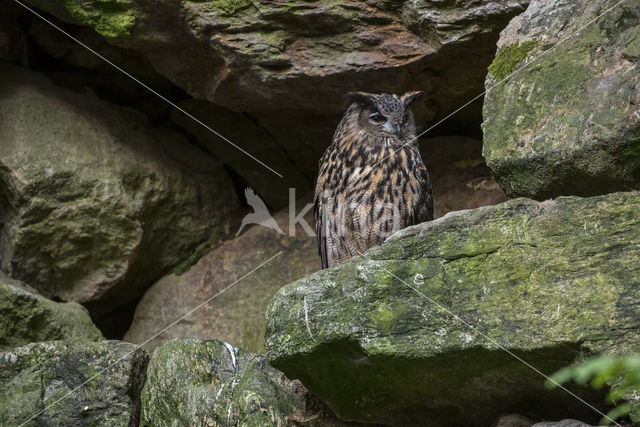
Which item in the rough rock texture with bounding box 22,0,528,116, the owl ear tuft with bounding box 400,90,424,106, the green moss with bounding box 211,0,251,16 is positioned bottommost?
the owl ear tuft with bounding box 400,90,424,106

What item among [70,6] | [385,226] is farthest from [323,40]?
[70,6]

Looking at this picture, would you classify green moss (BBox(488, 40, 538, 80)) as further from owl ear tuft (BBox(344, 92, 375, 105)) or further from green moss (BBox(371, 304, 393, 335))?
green moss (BBox(371, 304, 393, 335))

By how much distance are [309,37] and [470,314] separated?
2.23m

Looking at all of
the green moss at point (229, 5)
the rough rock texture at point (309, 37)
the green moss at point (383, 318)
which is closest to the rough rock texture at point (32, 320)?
the rough rock texture at point (309, 37)

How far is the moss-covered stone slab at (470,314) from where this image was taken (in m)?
2.21

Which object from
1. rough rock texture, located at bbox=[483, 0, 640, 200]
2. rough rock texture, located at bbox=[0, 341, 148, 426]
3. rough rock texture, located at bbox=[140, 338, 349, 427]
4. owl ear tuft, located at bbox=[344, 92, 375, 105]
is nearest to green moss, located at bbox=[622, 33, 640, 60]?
rough rock texture, located at bbox=[483, 0, 640, 200]

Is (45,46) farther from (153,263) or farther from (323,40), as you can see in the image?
(323,40)

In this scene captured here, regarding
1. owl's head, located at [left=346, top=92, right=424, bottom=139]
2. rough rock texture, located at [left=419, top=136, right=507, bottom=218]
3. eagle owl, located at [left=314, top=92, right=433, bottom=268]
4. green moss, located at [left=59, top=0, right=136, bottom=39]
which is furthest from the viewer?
rough rock texture, located at [left=419, top=136, right=507, bottom=218]

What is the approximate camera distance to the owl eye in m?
3.91

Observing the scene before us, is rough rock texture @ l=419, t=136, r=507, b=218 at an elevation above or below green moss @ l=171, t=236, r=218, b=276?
above

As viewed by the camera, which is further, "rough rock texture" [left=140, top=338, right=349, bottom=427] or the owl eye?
the owl eye

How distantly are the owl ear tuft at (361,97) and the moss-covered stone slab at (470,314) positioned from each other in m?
1.38

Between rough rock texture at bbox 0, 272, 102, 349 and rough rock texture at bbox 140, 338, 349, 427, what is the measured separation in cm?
97

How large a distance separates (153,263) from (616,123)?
327cm
